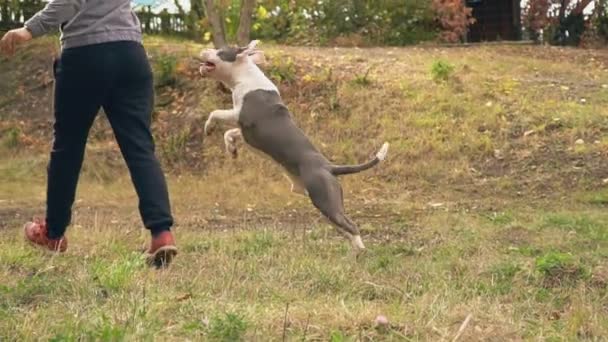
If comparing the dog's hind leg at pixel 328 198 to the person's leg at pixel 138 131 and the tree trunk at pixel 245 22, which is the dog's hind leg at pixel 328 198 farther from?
the tree trunk at pixel 245 22

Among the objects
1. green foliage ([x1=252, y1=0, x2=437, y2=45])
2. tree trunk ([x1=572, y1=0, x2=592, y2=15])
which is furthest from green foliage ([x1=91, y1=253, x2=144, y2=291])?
tree trunk ([x1=572, y1=0, x2=592, y2=15])

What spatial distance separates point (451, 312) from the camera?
356cm

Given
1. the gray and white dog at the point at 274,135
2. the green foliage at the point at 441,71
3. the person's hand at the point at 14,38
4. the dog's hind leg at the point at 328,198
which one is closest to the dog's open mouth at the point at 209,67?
the gray and white dog at the point at 274,135

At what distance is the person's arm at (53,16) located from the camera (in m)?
Result: 4.49

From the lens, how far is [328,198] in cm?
567

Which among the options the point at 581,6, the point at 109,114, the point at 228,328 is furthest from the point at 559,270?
the point at 581,6

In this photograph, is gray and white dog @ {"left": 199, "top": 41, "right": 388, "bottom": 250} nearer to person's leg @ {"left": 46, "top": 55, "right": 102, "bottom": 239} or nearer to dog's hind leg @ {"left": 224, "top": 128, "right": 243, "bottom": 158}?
dog's hind leg @ {"left": 224, "top": 128, "right": 243, "bottom": 158}

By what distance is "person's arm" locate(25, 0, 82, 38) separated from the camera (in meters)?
4.49

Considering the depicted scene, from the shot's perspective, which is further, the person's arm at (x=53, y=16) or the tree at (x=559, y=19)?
the tree at (x=559, y=19)

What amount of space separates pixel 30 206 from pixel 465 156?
4.16 meters

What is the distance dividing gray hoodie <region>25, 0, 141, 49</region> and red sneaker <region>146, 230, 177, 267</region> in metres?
0.97

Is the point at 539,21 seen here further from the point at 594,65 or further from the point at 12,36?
the point at 12,36

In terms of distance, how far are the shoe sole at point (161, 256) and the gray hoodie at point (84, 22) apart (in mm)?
1025

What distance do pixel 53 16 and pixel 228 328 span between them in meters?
2.06
